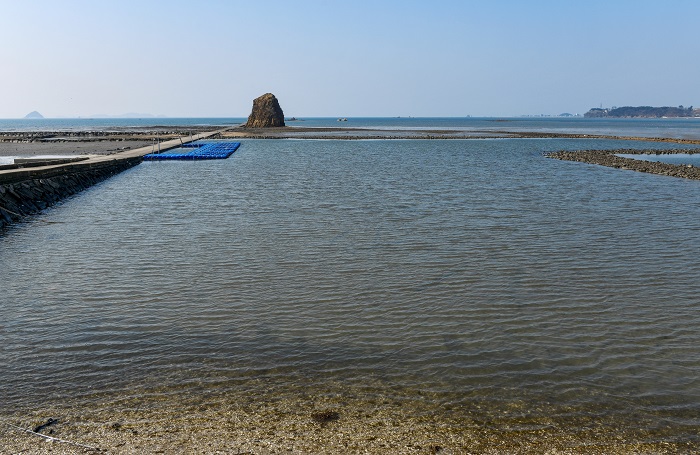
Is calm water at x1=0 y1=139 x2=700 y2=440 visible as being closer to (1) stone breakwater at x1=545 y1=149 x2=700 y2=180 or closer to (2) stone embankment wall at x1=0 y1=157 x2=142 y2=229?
(2) stone embankment wall at x1=0 y1=157 x2=142 y2=229

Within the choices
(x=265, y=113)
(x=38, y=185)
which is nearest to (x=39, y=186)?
(x=38, y=185)

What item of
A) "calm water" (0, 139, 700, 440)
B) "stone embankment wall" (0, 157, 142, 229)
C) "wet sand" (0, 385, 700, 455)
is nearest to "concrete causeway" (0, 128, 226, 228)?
"stone embankment wall" (0, 157, 142, 229)

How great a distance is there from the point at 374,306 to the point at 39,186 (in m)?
24.3

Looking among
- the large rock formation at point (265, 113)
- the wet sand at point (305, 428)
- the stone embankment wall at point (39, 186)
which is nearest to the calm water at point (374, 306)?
the wet sand at point (305, 428)

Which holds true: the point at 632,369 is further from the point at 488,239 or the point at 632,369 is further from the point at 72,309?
the point at 72,309

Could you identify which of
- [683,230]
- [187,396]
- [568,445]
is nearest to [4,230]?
[187,396]

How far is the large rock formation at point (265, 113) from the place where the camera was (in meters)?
170

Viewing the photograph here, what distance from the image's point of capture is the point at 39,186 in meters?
28.2

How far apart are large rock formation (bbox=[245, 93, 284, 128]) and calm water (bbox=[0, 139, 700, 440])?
492 ft

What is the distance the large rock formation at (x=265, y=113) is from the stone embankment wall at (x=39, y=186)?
13331cm

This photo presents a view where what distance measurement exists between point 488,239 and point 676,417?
10853 mm

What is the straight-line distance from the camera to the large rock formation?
559 ft

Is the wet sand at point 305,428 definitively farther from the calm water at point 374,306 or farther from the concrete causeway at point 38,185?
the concrete causeway at point 38,185

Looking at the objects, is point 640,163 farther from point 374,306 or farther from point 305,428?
point 305,428
